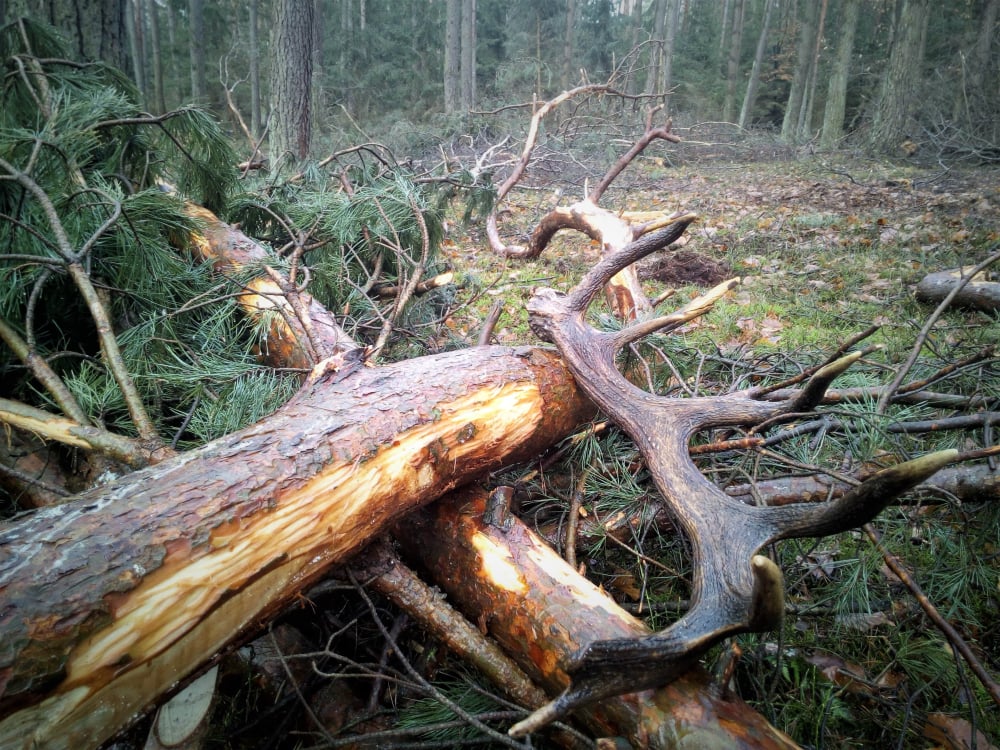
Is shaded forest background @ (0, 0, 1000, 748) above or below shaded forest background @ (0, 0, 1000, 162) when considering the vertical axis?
below

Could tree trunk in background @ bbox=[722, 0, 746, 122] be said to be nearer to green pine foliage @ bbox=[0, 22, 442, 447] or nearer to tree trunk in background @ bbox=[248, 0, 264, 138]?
tree trunk in background @ bbox=[248, 0, 264, 138]

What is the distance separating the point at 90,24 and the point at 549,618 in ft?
17.0

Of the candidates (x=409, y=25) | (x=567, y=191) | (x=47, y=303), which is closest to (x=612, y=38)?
(x=409, y=25)

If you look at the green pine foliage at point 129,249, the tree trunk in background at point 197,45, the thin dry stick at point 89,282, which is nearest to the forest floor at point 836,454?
the green pine foliage at point 129,249

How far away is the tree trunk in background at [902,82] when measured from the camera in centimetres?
941

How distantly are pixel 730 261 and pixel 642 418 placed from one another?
152 inches

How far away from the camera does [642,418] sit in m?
2.01

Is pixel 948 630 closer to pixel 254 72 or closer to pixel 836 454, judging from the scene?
pixel 836 454

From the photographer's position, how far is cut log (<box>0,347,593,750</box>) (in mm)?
1107

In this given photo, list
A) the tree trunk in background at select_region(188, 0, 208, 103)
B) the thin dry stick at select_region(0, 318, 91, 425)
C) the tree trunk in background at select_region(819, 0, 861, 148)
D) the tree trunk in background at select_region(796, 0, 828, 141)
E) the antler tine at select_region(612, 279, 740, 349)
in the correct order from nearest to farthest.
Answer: the thin dry stick at select_region(0, 318, 91, 425)
the antler tine at select_region(612, 279, 740, 349)
the tree trunk in background at select_region(819, 0, 861, 148)
the tree trunk in background at select_region(188, 0, 208, 103)
the tree trunk in background at select_region(796, 0, 828, 141)

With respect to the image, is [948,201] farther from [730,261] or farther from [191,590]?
[191,590]

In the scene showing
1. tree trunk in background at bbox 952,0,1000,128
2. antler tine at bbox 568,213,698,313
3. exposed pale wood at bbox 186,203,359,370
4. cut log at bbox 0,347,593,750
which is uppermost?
tree trunk in background at bbox 952,0,1000,128

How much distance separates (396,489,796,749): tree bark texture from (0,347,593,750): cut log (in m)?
0.20

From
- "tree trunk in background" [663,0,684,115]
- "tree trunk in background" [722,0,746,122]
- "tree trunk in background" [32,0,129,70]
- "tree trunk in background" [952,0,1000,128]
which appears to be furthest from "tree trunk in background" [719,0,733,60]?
"tree trunk in background" [32,0,129,70]
